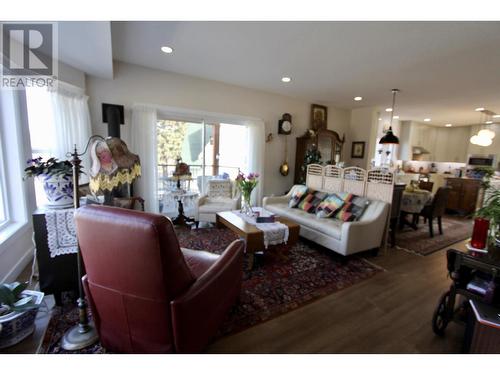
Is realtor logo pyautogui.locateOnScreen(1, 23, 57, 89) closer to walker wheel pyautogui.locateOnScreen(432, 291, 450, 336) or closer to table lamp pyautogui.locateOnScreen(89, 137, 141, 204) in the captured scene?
table lamp pyautogui.locateOnScreen(89, 137, 141, 204)

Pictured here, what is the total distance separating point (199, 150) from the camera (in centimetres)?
439

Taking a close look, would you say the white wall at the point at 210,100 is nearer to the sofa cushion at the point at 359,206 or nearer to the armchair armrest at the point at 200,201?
the armchair armrest at the point at 200,201

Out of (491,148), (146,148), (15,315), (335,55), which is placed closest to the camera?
(15,315)

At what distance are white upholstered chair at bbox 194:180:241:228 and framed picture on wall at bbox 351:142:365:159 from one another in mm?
3412

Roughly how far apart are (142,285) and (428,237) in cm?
451

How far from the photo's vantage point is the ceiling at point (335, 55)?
2.25 meters

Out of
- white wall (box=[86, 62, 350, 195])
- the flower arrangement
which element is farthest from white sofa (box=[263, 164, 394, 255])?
the flower arrangement

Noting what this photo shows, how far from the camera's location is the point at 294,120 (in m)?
5.22

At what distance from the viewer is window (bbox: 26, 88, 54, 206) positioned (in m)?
2.53

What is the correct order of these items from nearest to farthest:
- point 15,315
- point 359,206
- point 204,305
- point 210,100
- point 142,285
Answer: point 142,285, point 204,305, point 15,315, point 359,206, point 210,100

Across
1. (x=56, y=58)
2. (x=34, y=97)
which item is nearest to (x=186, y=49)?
(x=56, y=58)

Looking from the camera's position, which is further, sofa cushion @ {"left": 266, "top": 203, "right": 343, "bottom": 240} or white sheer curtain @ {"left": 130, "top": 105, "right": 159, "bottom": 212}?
white sheer curtain @ {"left": 130, "top": 105, "right": 159, "bottom": 212}

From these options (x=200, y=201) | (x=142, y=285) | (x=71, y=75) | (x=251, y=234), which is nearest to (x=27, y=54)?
(x=71, y=75)

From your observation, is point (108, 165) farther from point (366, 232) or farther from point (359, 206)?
point (359, 206)
